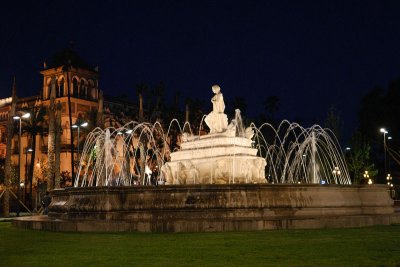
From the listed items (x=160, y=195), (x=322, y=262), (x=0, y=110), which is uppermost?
(x=0, y=110)

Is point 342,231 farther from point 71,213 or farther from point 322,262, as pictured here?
point 71,213

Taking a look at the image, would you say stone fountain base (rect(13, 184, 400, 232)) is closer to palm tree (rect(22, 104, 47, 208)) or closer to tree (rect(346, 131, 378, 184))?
tree (rect(346, 131, 378, 184))

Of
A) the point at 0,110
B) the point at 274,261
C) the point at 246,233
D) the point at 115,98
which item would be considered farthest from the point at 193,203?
the point at 0,110

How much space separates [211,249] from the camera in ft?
32.8

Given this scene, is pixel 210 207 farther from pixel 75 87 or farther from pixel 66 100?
pixel 75 87

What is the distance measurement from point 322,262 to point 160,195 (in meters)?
7.36

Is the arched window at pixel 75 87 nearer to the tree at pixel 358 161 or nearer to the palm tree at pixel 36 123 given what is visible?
the palm tree at pixel 36 123

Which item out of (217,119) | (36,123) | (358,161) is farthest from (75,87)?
(217,119)

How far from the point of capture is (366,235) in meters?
12.2

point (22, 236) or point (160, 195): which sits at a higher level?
point (160, 195)

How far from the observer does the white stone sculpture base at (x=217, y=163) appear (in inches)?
775

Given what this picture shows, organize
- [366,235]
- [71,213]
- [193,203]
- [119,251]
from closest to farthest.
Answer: [119,251] → [366,235] → [193,203] → [71,213]

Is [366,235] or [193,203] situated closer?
[366,235]

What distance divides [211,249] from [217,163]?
988cm
